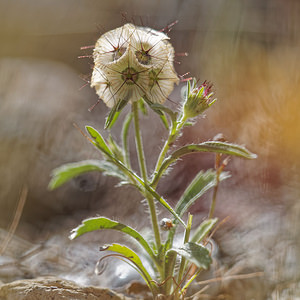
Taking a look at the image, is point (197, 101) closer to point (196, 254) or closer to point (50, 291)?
point (196, 254)

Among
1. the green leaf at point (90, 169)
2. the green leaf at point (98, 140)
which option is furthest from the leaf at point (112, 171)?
the green leaf at point (98, 140)

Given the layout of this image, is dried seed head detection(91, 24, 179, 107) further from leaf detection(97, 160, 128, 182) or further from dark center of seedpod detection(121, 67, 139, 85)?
leaf detection(97, 160, 128, 182)

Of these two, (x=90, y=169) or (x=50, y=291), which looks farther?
(x=90, y=169)

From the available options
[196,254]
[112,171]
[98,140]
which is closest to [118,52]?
[98,140]

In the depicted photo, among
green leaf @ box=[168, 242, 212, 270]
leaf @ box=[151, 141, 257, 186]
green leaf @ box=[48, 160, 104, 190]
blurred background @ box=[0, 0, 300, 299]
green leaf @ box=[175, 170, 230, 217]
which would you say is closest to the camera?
green leaf @ box=[168, 242, 212, 270]

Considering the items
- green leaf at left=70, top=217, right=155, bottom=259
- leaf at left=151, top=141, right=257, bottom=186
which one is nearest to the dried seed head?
leaf at left=151, top=141, right=257, bottom=186

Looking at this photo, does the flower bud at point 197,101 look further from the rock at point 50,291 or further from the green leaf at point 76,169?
the rock at point 50,291
